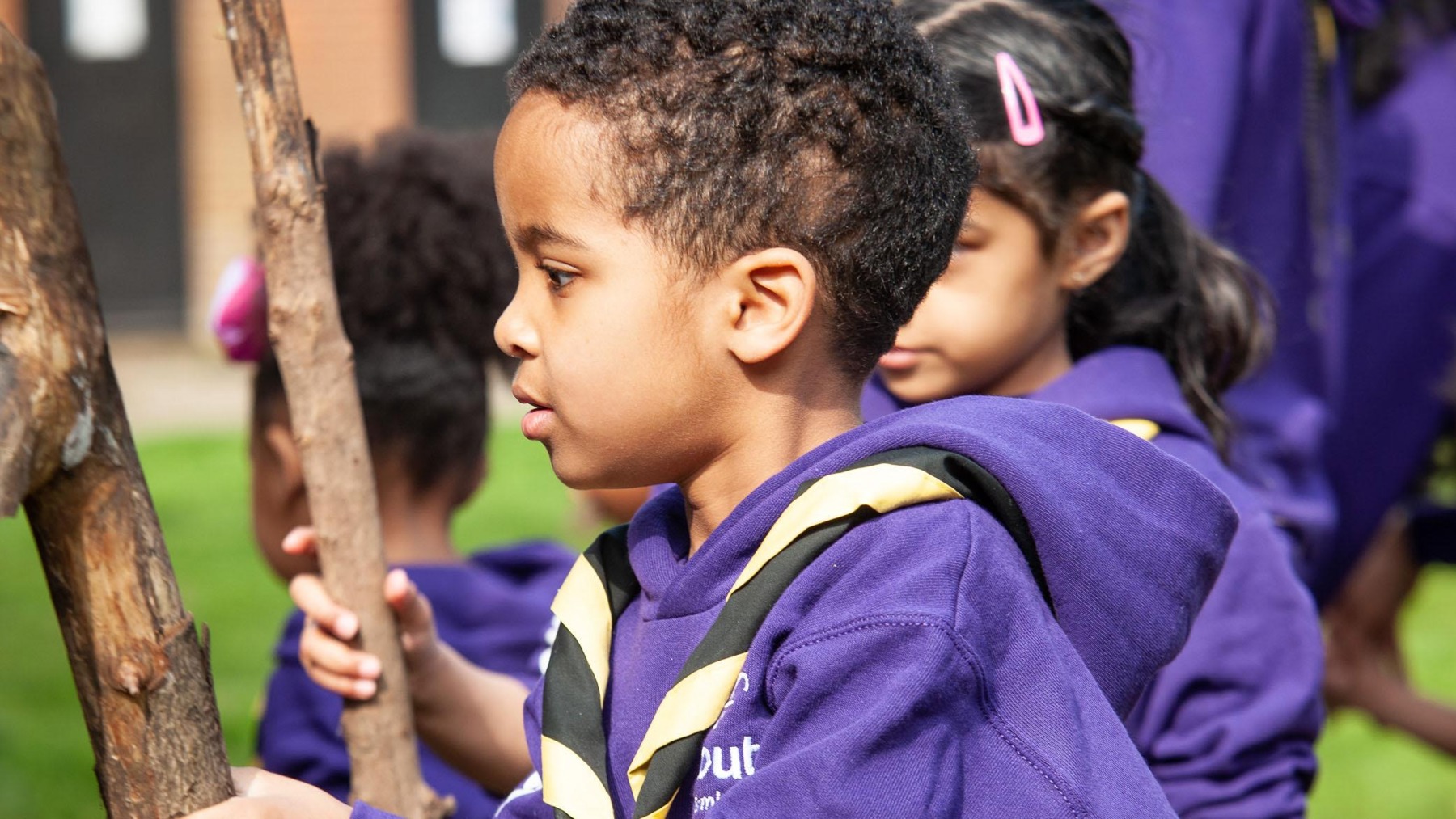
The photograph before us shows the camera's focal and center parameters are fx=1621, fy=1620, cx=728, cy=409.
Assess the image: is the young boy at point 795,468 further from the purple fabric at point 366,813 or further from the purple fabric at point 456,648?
the purple fabric at point 456,648

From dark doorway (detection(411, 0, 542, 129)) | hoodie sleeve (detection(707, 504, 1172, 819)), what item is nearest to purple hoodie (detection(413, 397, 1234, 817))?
hoodie sleeve (detection(707, 504, 1172, 819))

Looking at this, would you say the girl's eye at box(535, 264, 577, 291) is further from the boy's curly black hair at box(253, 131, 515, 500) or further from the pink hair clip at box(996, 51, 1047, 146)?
the boy's curly black hair at box(253, 131, 515, 500)

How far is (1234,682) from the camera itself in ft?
7.19

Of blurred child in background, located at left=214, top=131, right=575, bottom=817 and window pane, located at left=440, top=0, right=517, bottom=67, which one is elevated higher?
blurred child in background, located at left=214, top=131, right=575, bottom=817

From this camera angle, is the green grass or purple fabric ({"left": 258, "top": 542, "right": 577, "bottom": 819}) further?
the green grass

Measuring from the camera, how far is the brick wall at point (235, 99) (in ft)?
38.2

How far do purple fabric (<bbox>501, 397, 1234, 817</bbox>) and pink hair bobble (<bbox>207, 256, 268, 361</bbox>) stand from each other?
4.57 feet

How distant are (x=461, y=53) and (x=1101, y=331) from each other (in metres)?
10.5

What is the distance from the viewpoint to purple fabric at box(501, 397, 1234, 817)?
53.7 inches

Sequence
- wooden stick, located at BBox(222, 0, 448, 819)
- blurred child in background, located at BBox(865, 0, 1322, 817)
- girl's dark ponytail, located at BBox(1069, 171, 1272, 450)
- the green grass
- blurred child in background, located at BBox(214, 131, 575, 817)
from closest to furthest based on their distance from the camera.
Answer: wooden stick, located at BBox(222, 0, 448, 819) → blurred child in background, located at BBox(865, 0, 1322, 817) → girl's dark ponytail, located at BBox(1069, 171, 1272, 450) → blurred child in background, located at BBox(214, 131, 575, 817) → the green grass

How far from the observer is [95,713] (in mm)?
1604

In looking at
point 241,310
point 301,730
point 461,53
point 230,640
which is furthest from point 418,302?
point 461,53

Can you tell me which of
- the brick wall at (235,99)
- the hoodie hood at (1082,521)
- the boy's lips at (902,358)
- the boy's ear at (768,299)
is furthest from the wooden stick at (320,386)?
the brick wall at (235,99)

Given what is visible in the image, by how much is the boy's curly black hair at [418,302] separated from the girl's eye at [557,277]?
1.48m
